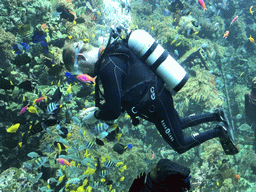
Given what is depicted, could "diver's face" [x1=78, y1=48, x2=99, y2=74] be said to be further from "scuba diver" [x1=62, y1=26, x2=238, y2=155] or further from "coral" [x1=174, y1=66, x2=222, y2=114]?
"coral" [x1=174, y1=66, x2=222, y2=114]

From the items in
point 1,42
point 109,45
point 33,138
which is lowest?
point 33,138

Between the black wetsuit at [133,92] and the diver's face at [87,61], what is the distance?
170 millimetres

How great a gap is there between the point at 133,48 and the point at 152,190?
2.17 meters

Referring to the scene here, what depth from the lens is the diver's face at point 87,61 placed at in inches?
102

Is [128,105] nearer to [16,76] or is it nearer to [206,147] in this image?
[16,76]

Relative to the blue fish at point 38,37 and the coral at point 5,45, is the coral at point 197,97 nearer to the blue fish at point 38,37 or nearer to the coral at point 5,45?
the blue fish at point 38,37

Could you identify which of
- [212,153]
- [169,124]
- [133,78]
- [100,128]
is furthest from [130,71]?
[212,153]

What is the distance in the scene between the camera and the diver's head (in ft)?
8.33

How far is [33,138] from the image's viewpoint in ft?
14.2

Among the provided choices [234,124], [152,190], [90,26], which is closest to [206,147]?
[234,124]

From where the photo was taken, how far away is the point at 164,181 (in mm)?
886

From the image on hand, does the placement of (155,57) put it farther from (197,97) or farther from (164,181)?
(197,97)

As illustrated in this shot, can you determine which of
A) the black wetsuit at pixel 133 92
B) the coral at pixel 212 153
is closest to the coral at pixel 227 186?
the coral at pixel 212 153

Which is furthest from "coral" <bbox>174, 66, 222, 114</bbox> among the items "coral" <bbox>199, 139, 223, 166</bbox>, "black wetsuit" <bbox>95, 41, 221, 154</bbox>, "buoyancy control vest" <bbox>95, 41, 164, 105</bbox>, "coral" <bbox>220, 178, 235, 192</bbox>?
"buoyancy control vest" <bbox>95, 41, 164, 105</bbox>
